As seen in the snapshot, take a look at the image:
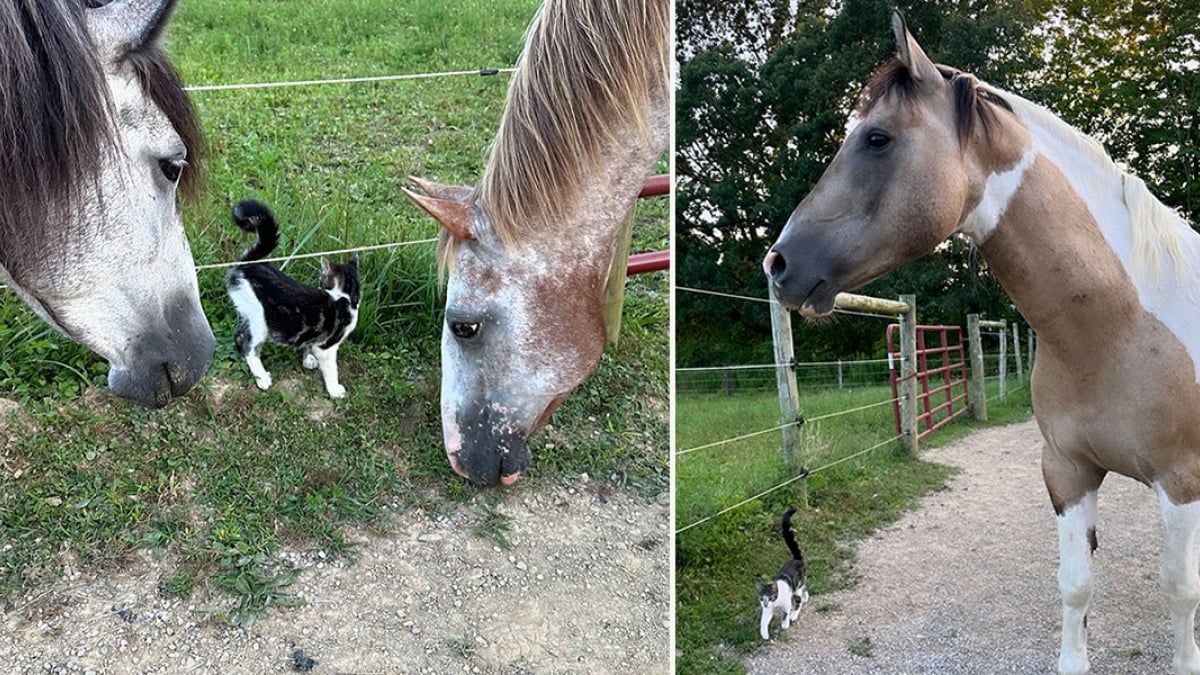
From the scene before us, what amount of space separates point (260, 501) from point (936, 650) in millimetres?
2130

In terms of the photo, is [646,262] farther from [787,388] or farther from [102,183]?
[102,183]

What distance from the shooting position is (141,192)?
4.97ft

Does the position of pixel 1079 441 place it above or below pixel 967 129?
below

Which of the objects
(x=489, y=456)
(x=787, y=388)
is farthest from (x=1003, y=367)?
(x=489, y=456)

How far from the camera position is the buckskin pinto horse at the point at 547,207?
1.87 metres

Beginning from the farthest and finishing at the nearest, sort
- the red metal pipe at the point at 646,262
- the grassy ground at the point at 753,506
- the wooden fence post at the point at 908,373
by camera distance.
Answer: the wooden fence post at the point at 908,373
the red metal pipe at the point at 646,262
the grassy ground at the point at 753,506

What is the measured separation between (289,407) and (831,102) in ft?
11.0

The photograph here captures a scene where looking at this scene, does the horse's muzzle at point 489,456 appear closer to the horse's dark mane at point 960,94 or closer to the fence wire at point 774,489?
the fence wire at point 774,489

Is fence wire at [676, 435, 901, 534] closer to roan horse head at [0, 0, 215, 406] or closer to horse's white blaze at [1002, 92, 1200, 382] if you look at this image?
horse's white blaze at [1002, 92, 1200, 382]

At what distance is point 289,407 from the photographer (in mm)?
2605

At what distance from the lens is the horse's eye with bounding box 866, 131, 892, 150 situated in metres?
1.55

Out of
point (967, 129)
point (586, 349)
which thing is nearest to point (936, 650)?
point (586, 349)

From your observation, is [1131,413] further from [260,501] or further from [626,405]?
[260,501]

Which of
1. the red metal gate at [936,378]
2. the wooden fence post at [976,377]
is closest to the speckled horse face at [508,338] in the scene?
the red metal gate at [936,378]
